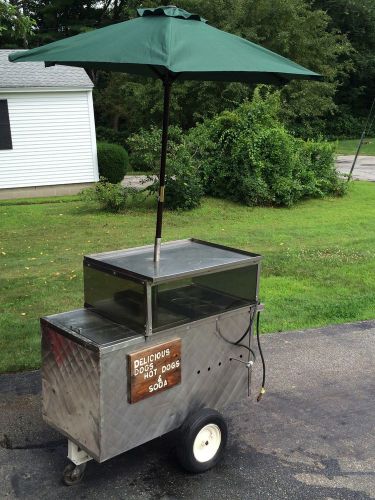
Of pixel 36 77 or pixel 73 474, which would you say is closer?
pixel 73 474

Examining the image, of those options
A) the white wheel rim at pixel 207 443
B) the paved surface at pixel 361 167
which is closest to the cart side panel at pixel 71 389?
the white wheel rim at pixel 207 443

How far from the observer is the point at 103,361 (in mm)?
2773

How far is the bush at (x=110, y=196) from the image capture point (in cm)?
1196

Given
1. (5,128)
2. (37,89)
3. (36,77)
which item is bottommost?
(5,128)

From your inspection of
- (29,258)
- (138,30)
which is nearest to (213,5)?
(29,258)

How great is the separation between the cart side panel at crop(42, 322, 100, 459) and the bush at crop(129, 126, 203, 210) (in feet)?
30.4

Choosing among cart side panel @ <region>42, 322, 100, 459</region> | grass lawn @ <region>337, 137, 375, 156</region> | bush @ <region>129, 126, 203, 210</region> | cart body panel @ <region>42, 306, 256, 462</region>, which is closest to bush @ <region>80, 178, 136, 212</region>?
bush @ <region>129, 126, 203, 210</region>

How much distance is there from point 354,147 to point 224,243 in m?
29.2

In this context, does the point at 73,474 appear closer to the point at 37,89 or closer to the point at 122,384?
the point at 122,384

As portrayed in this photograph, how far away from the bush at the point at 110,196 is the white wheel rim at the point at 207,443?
904 centimetres

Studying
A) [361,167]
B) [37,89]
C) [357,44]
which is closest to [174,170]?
[37,89]

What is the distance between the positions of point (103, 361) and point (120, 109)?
29.7 meters

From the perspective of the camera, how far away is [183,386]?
125 inches

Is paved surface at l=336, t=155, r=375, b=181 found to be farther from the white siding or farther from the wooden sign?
the wooden sign
